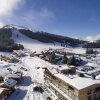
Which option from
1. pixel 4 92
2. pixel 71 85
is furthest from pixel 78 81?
pixel 4 92

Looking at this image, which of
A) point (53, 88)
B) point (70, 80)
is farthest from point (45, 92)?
point (70, 80)

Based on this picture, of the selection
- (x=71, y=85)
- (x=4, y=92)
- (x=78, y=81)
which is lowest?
(x=4, y=92)

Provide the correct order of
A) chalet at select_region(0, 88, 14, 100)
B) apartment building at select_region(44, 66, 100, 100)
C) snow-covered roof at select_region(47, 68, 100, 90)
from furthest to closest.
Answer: chalet at select_region(0, 88, 14, 100), snow-covered roof at select_region(47, 68, 100, 90), apartment building at select_region(44, 66, 100, 100)

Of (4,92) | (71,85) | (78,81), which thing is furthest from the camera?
(4,92)

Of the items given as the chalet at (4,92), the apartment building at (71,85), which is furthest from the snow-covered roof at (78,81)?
the chalet at (4,92)

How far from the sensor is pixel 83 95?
34.9 meters

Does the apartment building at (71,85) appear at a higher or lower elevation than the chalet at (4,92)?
higher

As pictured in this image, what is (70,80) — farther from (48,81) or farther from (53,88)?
(48,81)

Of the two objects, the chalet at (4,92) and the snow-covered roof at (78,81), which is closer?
the snow-covered roof at (78,81)

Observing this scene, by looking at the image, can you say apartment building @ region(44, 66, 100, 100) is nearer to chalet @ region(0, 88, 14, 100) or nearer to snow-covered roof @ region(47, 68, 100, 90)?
snow-covered roof @ region(47, 68, 100, 90)

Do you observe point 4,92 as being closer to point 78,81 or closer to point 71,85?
point 71,85

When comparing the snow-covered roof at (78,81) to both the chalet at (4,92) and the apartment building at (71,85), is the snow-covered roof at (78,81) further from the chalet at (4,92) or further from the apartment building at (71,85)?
the chalet at (4,92)

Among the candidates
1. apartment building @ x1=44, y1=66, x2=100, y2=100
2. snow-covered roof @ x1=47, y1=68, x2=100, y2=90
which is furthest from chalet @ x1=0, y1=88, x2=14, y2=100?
snow-covered roof @ x1=47, y1=68, x2=100, y2=90

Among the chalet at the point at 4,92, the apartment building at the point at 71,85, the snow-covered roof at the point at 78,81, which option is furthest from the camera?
the chalet at the point at 4,92
